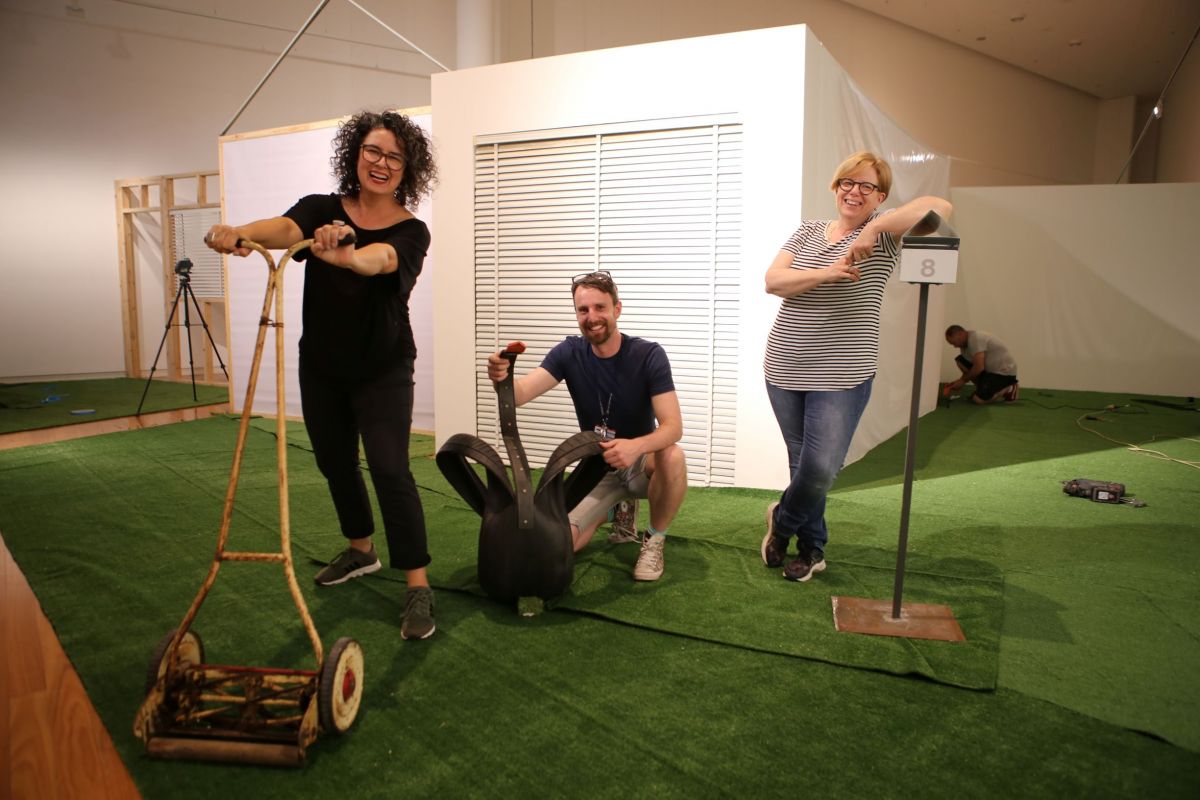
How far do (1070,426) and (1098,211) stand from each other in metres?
3.60

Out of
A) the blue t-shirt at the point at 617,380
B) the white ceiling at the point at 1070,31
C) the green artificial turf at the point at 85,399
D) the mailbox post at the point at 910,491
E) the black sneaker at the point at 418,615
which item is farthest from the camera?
the white ceiling at the point at 1070,31

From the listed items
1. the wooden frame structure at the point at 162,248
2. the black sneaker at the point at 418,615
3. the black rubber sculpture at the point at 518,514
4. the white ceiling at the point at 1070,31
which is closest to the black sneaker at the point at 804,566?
the black rubber sculpture at the point at 518,514

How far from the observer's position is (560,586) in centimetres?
237

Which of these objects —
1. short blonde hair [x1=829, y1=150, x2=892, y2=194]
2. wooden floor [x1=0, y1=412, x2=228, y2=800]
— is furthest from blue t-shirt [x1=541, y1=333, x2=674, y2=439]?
wooden floor [x1=0, y1=412, x2=228, y2=800]

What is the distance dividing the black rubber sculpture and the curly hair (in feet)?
1.88

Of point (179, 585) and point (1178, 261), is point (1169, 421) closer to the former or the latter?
point (1178, 261)

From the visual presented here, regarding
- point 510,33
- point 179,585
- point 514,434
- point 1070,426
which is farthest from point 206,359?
point 1070,426

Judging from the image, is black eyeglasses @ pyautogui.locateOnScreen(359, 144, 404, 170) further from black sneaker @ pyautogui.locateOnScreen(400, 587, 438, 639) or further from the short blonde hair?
the short blonde hair

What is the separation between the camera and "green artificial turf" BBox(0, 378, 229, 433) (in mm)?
6077

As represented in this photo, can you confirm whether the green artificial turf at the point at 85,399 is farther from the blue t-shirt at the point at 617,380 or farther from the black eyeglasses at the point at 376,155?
the black eyeglasses at the point at 376,155

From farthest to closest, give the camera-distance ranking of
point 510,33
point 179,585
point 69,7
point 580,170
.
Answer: point 510,33 → point 69,7 → point 580,170 → point 179,585

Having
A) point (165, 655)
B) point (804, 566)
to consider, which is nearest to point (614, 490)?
point (804, 566)

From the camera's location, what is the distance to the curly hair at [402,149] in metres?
2.21

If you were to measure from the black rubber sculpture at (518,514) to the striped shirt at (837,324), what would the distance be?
0.74 meters
